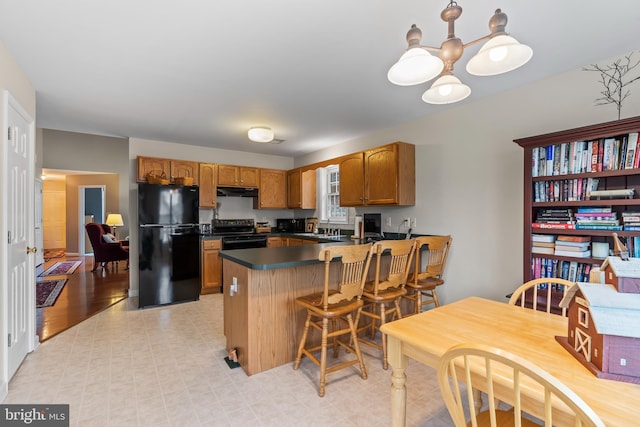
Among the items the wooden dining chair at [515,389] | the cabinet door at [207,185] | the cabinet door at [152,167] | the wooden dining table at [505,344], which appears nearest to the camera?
the wooden dining chair at [515,389]

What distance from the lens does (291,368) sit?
7.94 ft

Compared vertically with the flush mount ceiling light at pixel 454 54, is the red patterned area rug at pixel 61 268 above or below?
below

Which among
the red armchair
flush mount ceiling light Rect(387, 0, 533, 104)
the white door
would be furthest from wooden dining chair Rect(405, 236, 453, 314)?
the red armchair

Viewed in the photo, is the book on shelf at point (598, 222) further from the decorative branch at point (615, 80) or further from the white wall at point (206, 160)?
the white wall at point (206, 160)

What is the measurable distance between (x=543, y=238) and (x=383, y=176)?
1824 mm

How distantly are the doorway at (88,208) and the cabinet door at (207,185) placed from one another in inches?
237

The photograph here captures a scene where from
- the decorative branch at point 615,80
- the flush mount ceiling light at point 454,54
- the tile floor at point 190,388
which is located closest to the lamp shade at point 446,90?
the flush mount ceiling light at point 454,54

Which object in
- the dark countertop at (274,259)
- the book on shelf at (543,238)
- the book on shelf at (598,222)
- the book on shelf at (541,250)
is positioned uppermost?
the book on shelf at (598,222)

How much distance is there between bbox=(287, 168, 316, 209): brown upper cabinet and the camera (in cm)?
537

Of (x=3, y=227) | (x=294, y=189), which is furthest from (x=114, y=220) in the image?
(x=3, y=227)

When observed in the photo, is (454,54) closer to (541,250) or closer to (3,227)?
(541,250)

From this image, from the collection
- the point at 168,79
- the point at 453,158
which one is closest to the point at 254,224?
the point at 168,79

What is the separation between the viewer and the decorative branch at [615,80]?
7.20 ft

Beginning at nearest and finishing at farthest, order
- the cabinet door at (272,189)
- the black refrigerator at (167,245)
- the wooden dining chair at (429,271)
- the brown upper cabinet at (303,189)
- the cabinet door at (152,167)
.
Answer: the wooden dining chair at (429,271), the black refrigerator at (167,245), the cabinet door at (152,167), the brown upper cabinet at (303,189), the cabinet door at (272,189)
